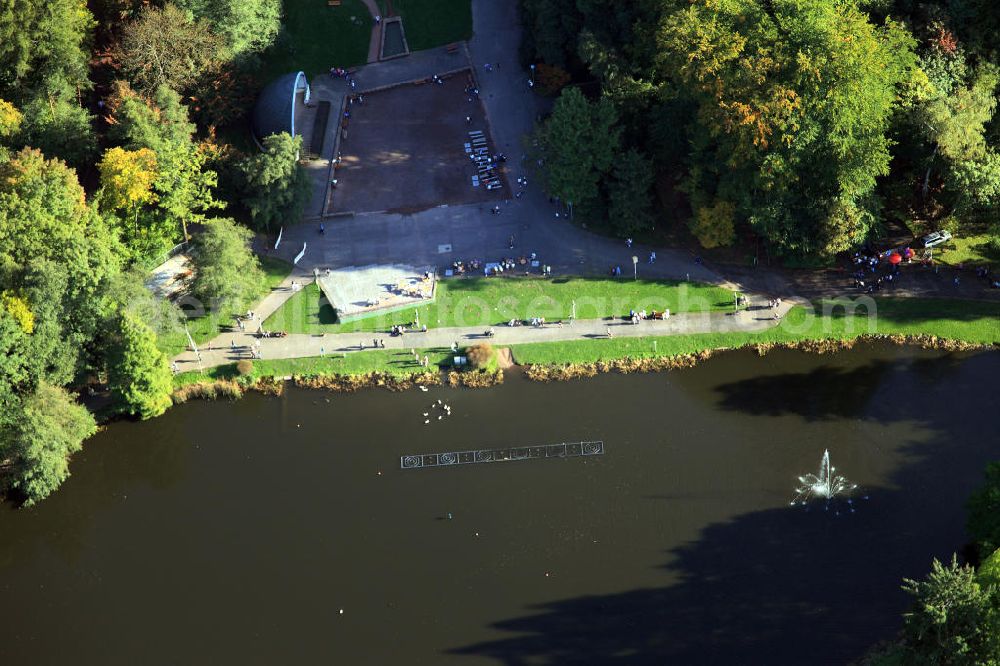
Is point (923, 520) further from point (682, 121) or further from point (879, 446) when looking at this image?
point (682, 121)

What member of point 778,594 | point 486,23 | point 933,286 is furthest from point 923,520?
point 486,23

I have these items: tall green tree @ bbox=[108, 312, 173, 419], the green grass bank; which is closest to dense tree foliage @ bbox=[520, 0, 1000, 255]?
the green grass bank

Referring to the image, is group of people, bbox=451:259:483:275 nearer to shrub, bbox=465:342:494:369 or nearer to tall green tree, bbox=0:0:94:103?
shrub, bbox=465:342:494:369

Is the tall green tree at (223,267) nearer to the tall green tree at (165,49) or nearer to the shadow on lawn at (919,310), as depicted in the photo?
the tall green tree at (165,49)

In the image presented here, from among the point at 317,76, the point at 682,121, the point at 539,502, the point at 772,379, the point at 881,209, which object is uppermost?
the point at 317,76

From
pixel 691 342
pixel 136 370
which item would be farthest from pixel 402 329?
pixel 691 342
